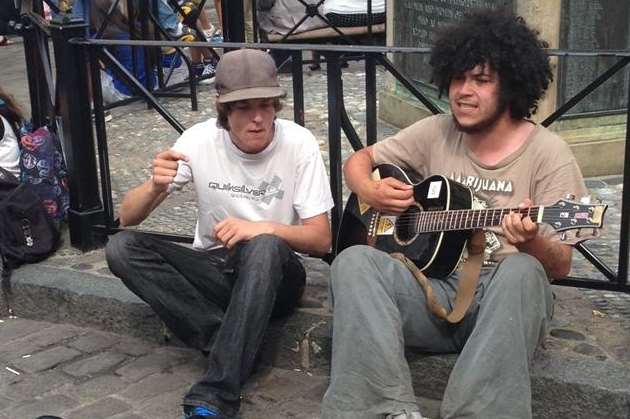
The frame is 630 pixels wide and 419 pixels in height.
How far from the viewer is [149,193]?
12.6ft

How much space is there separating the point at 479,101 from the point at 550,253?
0.55m

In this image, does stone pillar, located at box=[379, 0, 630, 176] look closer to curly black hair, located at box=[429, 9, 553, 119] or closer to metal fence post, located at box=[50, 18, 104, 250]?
curly black hair, located at box=[429, 9, 553, 119]

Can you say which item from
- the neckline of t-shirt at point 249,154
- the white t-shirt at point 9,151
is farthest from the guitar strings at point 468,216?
the white t-shirt at point 9,151

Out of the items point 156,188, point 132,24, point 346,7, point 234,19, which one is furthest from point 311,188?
point 346,7

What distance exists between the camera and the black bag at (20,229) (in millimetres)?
4742

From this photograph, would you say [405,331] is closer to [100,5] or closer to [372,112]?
[372,112]

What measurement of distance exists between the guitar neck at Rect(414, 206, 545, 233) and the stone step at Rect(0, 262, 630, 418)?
1.65 ft

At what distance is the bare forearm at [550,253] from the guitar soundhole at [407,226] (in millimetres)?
398

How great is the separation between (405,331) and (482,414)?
455 mm

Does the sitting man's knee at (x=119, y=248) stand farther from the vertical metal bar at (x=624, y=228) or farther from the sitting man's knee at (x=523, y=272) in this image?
the vertical metal bar at (x=624, y=228)

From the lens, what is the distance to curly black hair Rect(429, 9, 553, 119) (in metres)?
3.34

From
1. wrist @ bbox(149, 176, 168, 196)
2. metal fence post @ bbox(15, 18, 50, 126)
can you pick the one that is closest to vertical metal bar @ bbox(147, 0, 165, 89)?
metal fence post @ bbox(15, 18, 50, 126)

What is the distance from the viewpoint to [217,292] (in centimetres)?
384

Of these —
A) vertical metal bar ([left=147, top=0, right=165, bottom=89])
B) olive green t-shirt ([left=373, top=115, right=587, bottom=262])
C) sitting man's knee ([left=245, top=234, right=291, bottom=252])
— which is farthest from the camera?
vertical metal bar ([left=147, top=0, right=165, bottom=89])
